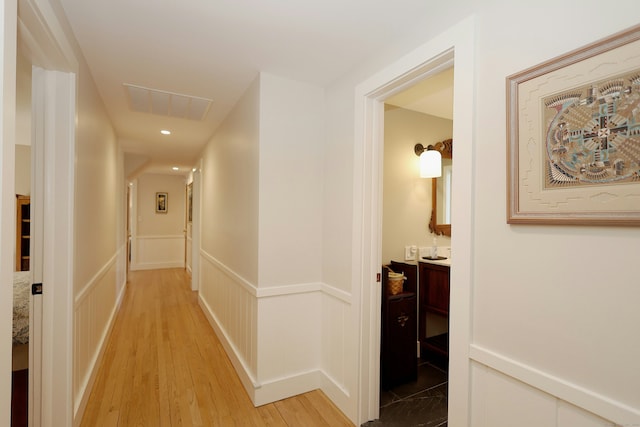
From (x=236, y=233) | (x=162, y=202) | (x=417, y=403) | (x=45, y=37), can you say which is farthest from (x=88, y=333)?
(x=162, y=202)

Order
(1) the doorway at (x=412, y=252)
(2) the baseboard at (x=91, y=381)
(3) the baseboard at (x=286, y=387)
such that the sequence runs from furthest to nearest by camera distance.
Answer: (1) the doorway at (x=412, y=252) < (3) the baseboard at (x=286, y=387) < (2) the baseboard at (x=91, y=381)

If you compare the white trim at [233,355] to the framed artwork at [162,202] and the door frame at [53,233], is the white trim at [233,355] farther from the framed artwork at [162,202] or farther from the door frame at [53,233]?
the framed artwork at [162,202]

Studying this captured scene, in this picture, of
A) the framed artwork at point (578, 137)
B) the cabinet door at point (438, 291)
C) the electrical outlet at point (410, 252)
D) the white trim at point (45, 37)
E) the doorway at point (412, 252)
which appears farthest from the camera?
the electrical outlet at point (410, 252)

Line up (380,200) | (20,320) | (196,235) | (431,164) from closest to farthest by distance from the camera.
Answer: (380,200) < (20,320) < (431,164) < (196,235)

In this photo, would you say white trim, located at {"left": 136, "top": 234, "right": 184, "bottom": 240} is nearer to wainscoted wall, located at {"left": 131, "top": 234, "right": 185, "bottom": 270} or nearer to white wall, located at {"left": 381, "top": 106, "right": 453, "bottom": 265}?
wainscoted wall, located at {"left": 131, "top": 234, "right": 185, "bottom": 270}

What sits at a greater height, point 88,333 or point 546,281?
point 546,281

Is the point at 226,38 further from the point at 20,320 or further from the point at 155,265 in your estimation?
the point at 155,265

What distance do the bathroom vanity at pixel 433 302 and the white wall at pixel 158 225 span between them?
6497 millimetres

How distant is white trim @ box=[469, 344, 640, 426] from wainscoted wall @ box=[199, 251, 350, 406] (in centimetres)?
99

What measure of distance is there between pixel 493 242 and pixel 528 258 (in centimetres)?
13

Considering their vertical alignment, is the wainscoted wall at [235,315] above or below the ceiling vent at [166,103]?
below

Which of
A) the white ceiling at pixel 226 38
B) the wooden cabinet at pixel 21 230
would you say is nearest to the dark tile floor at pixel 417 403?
the white ceiling at pixel 226 38

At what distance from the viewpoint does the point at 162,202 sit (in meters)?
7.43

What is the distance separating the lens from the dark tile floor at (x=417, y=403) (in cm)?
196
